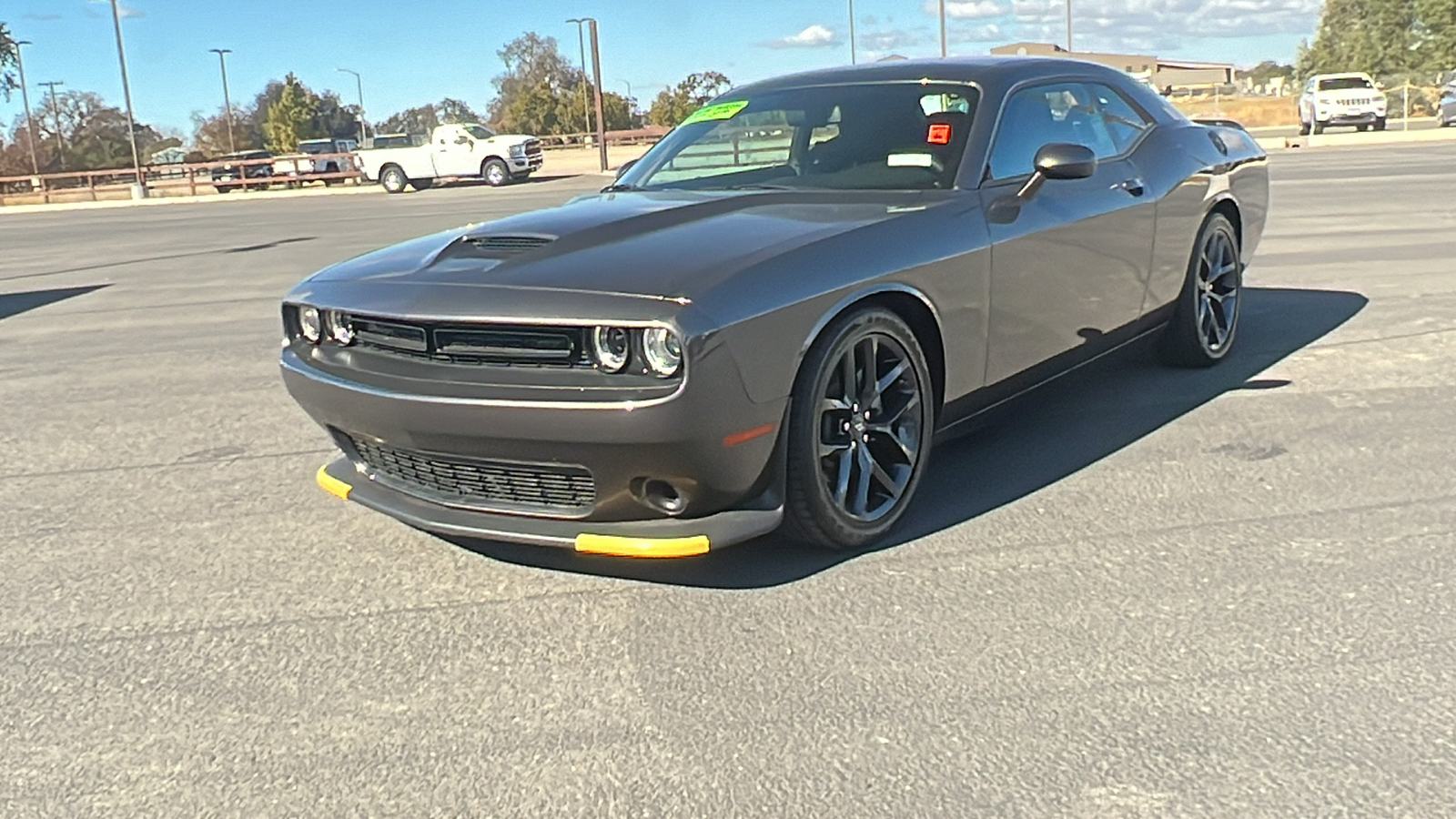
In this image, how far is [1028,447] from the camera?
480 cm

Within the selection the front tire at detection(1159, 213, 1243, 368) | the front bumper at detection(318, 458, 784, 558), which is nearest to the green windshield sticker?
the front tire at detection(1159, 213, 1243, 368)

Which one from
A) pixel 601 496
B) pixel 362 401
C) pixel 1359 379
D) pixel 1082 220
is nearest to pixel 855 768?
pixel 601 496

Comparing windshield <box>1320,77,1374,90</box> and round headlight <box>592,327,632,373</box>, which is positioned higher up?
windshield <box>1320,77,1374,90</box>

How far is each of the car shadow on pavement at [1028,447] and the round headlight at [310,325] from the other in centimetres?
76

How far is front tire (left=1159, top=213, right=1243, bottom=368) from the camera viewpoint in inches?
222

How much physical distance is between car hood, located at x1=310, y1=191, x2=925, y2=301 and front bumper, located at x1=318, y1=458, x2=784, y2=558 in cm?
61

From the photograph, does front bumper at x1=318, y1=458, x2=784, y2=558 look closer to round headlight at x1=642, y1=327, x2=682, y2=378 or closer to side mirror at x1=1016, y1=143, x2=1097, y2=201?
round headlight at x1=642, y1=327, x2=682, y2=378

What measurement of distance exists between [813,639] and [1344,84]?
37.8 meters

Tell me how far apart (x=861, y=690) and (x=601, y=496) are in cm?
88

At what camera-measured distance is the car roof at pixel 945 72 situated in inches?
185

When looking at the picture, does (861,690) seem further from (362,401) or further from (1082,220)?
(1082,220)

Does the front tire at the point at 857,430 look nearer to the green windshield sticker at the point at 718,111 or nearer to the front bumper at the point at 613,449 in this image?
the front bumper at the point at 613,449

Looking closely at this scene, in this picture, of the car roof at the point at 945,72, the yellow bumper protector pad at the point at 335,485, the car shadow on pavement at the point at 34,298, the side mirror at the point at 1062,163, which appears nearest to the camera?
the yellow bumper protector pad at the point at 335,485

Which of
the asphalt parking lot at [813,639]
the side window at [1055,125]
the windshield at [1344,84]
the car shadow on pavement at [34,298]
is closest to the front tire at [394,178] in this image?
the car shadow on pavement at [34,298]
